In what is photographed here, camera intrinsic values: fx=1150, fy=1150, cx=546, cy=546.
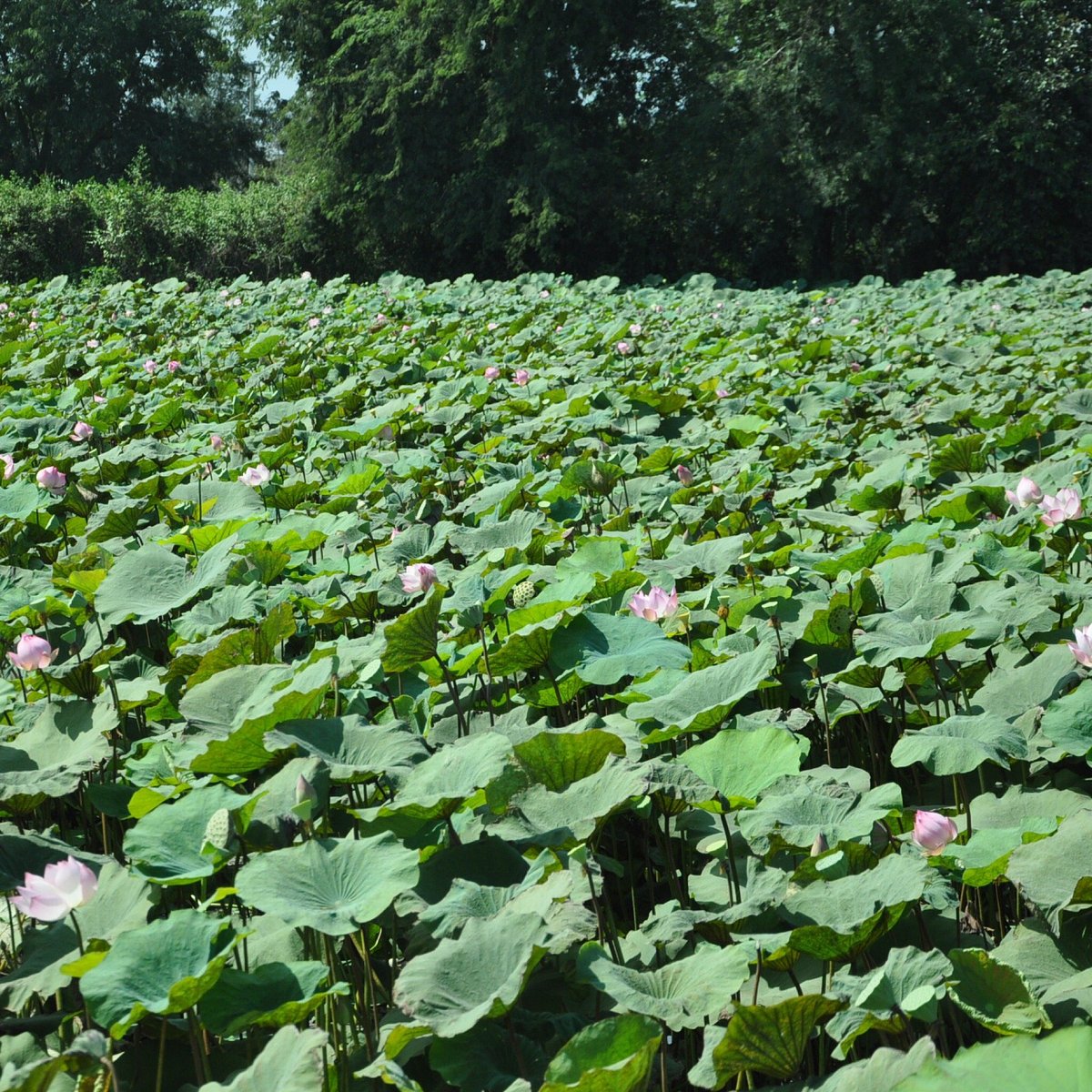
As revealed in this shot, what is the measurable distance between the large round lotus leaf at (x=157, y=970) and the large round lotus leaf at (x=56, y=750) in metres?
0.41

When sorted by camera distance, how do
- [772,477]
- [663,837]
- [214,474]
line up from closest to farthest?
[663,837]
[772,477]
[214,474]

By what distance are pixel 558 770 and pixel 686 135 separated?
15599 millimetres

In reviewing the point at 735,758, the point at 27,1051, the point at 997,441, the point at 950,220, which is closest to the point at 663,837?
the point at 735,758

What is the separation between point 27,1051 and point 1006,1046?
0.93 meters

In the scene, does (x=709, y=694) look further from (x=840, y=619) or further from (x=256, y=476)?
(x=256, y=476)

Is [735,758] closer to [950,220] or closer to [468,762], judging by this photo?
[468,762]

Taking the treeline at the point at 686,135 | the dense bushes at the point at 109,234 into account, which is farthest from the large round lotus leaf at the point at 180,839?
the treeline at the point at 686,135

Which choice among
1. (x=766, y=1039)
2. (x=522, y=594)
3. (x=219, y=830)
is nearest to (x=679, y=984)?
(x=766, y=1039)

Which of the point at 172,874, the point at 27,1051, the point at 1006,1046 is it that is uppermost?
the point at 1006,1046

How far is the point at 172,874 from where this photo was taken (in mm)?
1223

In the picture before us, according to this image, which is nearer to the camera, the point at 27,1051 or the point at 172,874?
the point at 27,1051

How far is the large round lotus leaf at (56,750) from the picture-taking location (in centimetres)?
144

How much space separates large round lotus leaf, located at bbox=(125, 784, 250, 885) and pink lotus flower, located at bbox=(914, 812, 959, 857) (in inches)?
28.1

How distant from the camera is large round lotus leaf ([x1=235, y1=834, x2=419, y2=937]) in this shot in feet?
3.50
